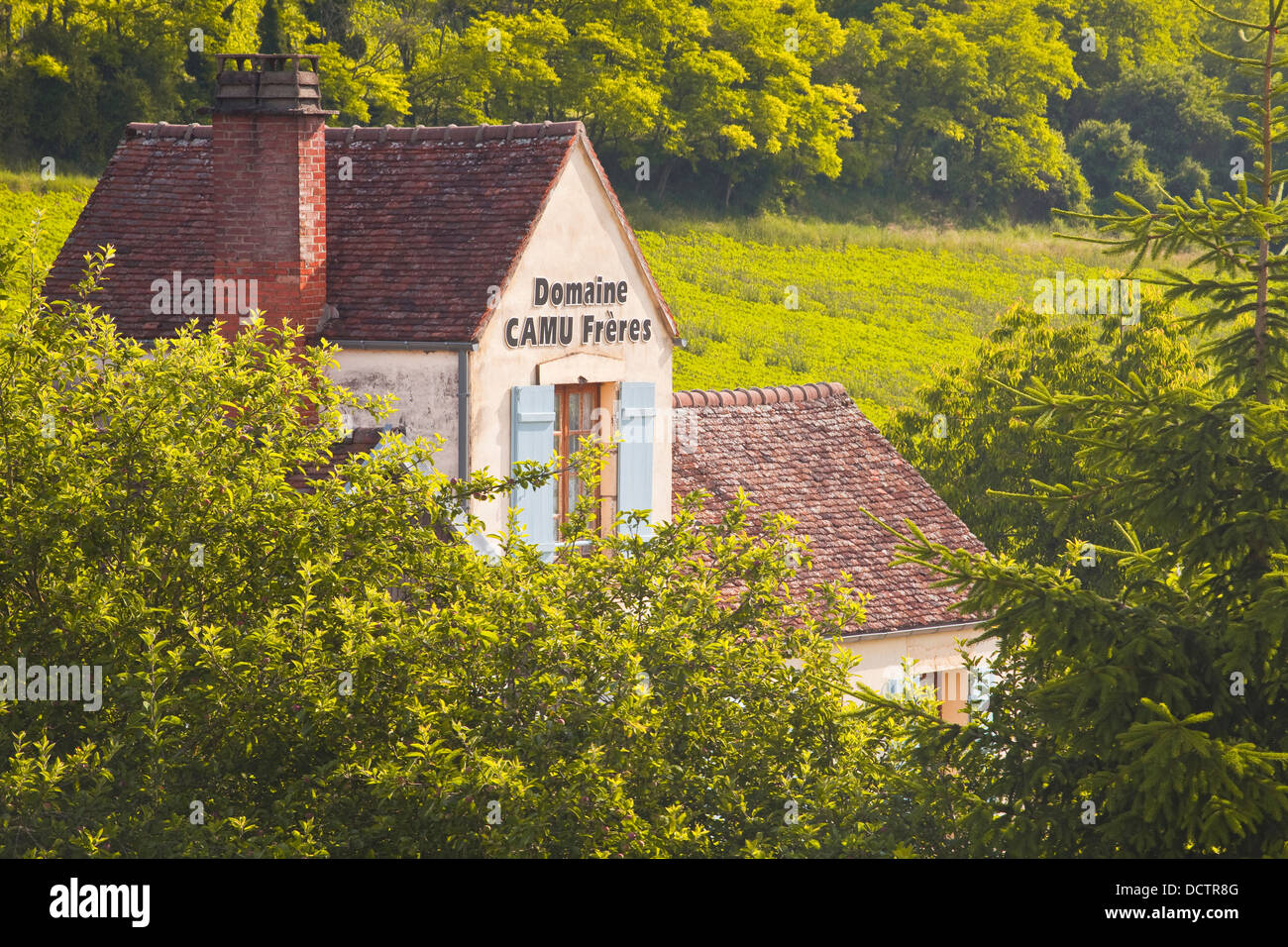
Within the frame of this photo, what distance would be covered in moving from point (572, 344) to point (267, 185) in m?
3.50

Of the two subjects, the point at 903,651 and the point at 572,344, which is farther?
the point at 903,651

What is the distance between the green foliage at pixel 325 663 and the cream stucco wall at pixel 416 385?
5181 mm

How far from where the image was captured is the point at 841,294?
6278cm

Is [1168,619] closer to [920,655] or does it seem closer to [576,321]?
[576,321]

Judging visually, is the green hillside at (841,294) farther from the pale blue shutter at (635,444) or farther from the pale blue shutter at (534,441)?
the pale blue shutter at (534,441)

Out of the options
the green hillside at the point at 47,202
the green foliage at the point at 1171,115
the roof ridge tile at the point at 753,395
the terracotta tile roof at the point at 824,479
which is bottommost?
the terracotta tile roof at the point at 824,479

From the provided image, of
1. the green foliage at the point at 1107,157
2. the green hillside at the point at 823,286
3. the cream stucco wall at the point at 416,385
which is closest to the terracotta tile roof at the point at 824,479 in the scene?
the cream stucco wall at the point at 416,385

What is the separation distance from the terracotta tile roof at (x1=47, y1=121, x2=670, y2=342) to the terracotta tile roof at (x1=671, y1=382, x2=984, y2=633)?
5048mm

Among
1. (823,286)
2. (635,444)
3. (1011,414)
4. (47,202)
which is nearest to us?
(635,444)

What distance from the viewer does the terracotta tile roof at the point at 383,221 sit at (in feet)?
59.6

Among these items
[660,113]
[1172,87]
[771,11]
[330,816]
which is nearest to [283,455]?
[330,816]

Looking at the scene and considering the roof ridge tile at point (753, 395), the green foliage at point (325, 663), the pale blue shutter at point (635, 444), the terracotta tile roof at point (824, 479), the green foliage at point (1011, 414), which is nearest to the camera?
the green foliage at point (325, 663)

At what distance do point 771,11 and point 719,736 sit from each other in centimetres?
6329

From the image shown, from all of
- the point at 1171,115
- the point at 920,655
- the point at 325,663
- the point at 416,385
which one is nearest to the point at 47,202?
the point at 920,655
